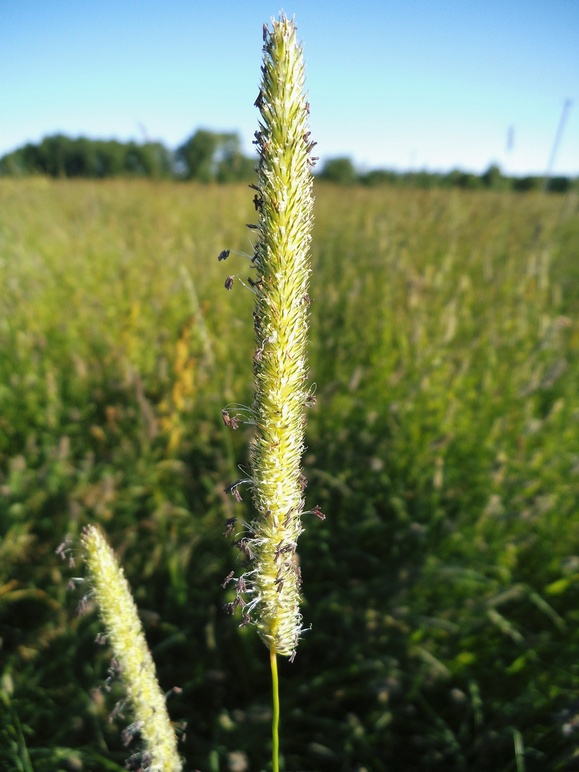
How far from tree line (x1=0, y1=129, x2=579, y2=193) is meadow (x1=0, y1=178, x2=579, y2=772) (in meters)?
1.63

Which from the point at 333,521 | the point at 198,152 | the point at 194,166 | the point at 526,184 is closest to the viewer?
the point at 333,521

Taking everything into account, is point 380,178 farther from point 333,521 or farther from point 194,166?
point 333,521

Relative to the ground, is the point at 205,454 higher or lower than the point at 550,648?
higher

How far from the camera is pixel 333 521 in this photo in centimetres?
251

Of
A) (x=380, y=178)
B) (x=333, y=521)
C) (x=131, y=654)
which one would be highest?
(x=380, y=178)

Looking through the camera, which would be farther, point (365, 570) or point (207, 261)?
point (207, 261)

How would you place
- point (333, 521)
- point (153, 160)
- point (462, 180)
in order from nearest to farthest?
1. point (333, 521)
2. point (153, 160)
3. point (462, 180)

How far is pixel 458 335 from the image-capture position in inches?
133

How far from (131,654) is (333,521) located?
1.73 metres

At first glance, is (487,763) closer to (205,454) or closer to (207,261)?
(205,454)

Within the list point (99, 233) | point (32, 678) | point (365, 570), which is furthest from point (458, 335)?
point (99, 233)

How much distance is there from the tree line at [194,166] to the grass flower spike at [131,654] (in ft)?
12.7

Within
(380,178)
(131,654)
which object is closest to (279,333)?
(131,654)

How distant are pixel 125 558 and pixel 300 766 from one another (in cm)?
111
